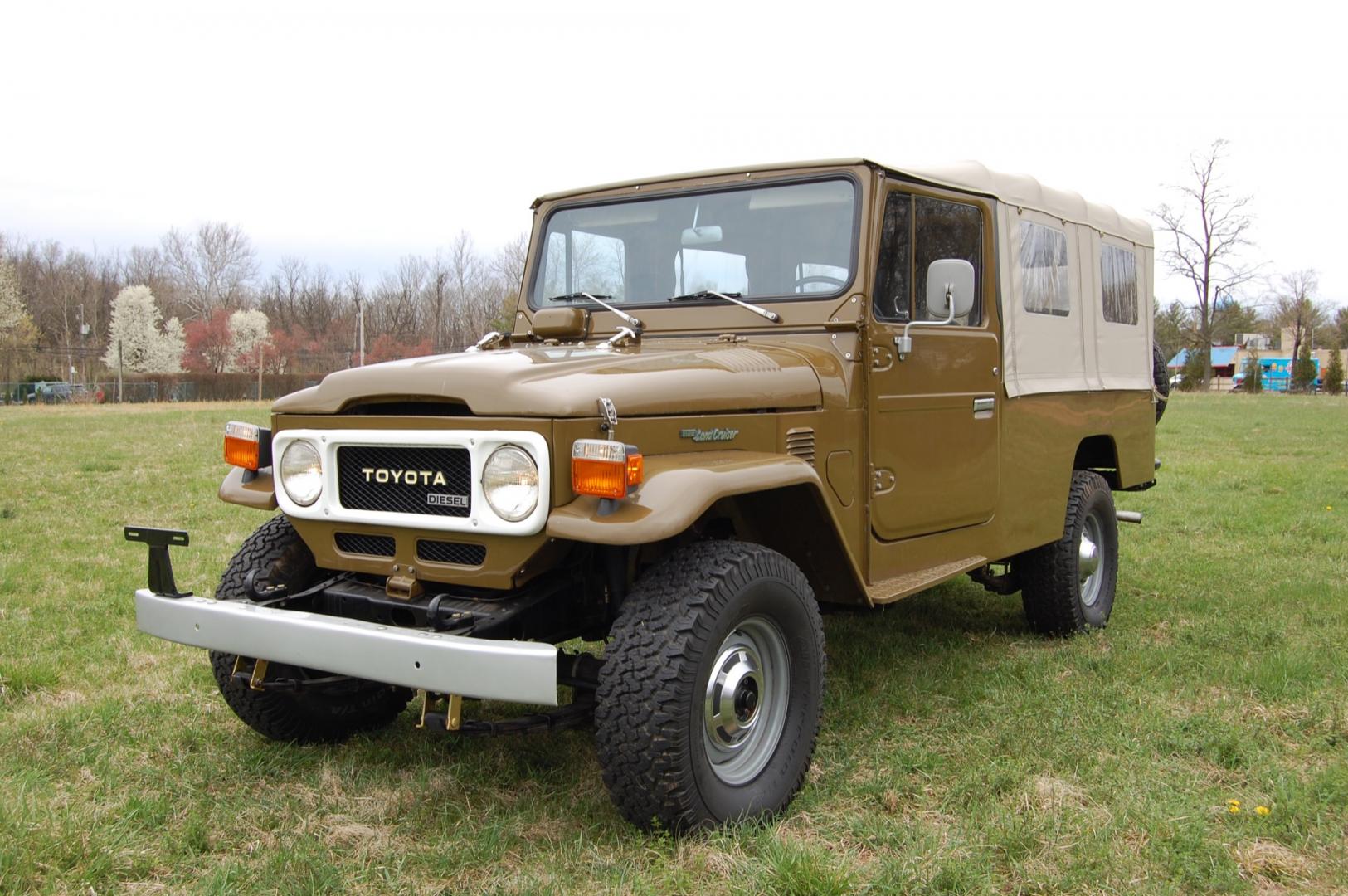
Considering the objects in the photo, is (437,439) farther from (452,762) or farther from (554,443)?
(452,762)

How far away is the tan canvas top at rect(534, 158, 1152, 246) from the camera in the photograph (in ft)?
14.1

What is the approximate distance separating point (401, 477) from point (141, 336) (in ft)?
220

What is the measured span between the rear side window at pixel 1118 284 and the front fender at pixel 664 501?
11.9 ft

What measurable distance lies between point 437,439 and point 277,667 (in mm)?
1193

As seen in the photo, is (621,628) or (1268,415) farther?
(1268,415)

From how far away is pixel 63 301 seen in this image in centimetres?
6444

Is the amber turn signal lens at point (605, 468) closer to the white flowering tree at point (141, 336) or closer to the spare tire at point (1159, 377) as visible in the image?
the spare tire at point (1159, 377)

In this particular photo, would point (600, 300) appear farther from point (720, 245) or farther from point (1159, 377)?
point (1159, 377)

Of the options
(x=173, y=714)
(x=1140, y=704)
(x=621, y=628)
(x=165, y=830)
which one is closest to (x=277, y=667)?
(x=165, y=830)

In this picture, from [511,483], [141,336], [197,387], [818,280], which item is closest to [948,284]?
[818,280]

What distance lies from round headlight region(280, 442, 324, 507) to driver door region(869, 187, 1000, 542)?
2.04 meters

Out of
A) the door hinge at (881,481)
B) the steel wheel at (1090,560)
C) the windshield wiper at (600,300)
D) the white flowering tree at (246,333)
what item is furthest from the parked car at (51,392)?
the door hinge at (881,481)

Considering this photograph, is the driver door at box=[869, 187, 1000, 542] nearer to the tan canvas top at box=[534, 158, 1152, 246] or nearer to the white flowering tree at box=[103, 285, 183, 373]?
the tan canvas top at box=[534, 158, 1152, 246]

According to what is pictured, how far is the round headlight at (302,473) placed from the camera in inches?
138
